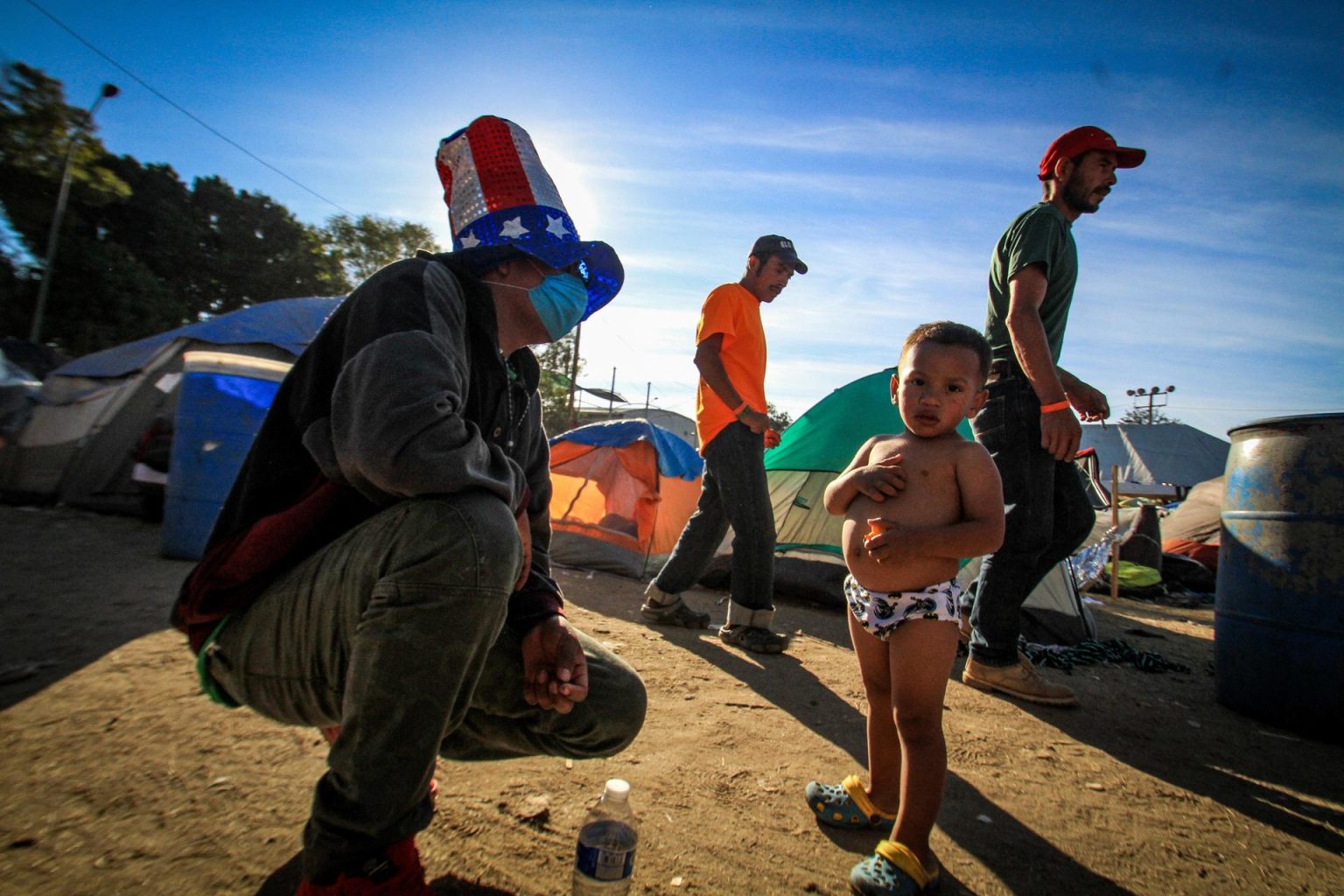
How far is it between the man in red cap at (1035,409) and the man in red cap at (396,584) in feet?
6.88

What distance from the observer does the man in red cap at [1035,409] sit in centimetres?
288

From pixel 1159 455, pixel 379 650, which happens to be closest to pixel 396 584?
pixel 379 650

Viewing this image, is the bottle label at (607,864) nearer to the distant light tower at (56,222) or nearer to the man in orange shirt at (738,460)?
the man in orange shirt at (738,460)

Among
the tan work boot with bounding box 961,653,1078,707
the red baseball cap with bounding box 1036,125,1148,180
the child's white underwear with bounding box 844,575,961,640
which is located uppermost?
the red baseball cap with bounding box 1036,125,1148,180

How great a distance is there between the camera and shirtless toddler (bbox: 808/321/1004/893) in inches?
62.5

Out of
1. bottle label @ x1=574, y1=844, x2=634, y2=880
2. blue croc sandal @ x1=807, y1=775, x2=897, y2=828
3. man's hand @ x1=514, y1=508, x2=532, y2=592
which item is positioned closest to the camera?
bottle label @ x1=574, y1=844, x2=634, y2=880

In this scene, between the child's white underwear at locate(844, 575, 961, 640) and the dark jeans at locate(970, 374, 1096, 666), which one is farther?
the dark jeans at locate(970, 374, 1096, 666)

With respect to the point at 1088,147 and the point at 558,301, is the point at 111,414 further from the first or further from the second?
the point at 1088,147

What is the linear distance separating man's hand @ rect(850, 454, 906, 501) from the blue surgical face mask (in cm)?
91

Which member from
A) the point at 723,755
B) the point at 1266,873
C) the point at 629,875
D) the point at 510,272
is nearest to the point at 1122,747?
the point at 1266,873

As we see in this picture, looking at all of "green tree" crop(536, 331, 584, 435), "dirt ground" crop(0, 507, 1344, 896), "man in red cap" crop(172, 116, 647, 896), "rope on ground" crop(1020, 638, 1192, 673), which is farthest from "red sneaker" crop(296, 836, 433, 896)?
"green tree" crop(536, 331, 584, 435)

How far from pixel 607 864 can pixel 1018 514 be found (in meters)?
2.36

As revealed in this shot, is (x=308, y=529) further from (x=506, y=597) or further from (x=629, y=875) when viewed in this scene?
(x=629, y=875)

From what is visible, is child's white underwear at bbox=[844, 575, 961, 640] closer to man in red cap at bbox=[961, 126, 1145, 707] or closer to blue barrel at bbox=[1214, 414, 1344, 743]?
man in red cap at bbox=[961, 126, 1145, 707]
